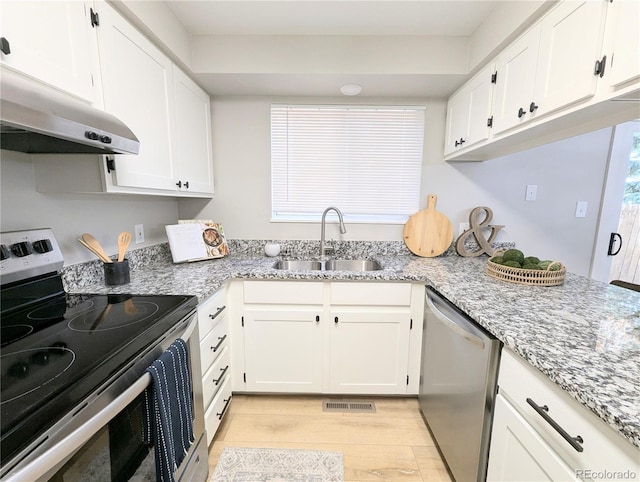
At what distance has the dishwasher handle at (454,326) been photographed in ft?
3.47

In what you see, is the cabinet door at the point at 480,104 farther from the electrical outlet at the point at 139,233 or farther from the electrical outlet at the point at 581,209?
the electrical outlet at the point at 139,233

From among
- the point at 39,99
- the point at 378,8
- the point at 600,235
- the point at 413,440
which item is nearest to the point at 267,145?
the point at 378,8

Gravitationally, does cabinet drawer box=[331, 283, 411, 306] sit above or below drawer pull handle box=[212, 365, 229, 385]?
above

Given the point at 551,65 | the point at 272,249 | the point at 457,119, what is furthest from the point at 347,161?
the point at 551,65

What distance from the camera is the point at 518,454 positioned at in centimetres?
85

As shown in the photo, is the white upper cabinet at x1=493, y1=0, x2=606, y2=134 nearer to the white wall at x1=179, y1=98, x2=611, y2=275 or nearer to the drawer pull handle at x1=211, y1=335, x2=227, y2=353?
the white wall at x1=179, y1=98, x2=611, y2=275

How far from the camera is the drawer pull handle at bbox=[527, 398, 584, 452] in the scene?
64 cm

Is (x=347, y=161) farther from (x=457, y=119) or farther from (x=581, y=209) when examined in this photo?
(x=581, y=209)

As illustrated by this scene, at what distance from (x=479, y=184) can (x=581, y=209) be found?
0.79 meters

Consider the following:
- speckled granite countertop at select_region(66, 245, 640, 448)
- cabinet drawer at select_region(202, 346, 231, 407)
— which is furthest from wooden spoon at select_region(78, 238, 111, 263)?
cabinet drawer at select_region(202, 346, 231, 407)

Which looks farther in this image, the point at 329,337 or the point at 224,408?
the point at 329,337

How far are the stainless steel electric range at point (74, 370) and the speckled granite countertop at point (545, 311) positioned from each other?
19cm

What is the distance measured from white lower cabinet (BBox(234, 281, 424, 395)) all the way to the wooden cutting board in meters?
0.60

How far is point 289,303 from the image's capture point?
171cm
